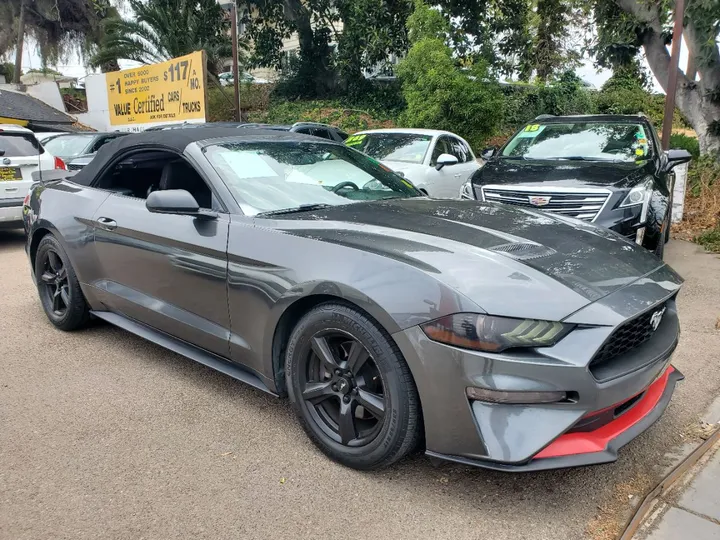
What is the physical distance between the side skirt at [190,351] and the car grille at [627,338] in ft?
5.08

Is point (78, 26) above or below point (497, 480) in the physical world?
above

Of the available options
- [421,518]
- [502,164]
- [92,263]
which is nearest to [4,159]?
[92,263]

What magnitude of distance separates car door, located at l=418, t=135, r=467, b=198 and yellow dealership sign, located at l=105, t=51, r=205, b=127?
811 centimetres

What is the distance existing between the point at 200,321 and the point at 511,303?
5.85 ft

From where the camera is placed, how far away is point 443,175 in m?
8.91

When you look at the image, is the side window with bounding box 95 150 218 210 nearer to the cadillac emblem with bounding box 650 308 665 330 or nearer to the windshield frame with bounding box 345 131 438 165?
the cadillac emblem with bounding box 650 308 665 330

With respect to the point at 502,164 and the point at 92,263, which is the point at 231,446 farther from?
the point at 502,164

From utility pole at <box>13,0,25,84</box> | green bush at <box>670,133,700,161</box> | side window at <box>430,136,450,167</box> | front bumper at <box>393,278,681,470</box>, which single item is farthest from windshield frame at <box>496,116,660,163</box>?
utility pole at <box>13,0,25,84</box>

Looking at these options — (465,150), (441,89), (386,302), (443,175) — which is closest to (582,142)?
Answer: (443,175)

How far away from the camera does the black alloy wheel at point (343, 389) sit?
254cm

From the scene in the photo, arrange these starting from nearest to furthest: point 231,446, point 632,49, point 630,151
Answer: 1. point 231,446
2. point 630,151
3. point 632,49

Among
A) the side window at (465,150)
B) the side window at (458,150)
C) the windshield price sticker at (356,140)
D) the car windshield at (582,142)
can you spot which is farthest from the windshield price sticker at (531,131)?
the windshield price sticker at (356,140)

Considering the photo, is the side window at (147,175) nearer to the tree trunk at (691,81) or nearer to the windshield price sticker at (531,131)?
the windshield price sticker at (531,131)

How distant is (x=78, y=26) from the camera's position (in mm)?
29625
